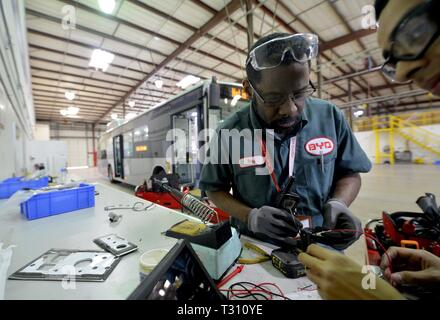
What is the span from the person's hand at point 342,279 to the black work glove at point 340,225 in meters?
0.27

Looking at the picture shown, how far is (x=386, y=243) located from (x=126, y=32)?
732cm

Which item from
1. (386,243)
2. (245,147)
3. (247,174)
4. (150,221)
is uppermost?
(245,147)

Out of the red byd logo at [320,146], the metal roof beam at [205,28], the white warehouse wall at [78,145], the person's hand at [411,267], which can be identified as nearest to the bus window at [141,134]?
the metal roof beam at [205,28]

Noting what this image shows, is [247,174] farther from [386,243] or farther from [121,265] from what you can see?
[386,243]

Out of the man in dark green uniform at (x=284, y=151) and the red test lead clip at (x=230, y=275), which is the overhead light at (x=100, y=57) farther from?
the red test lead clip at (x=230, y=275)

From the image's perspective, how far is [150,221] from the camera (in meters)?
1.22

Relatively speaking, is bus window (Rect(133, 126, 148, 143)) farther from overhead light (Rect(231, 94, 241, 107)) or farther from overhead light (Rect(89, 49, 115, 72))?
overhead light (Rect(231, 94, 241, 107))

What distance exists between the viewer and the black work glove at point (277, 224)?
0.87 m

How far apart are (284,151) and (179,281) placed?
0.90 m

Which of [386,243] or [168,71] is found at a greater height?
[168,71]

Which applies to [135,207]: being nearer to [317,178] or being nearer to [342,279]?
[317,178]

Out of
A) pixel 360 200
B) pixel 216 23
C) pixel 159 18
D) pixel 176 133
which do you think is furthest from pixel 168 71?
pixel 360 200

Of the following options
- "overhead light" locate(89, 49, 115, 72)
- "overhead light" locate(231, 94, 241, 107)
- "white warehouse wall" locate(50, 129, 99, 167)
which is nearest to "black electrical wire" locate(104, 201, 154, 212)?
"overhead light" locate(231, 94, 241, 107)

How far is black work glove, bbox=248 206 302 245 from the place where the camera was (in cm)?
87
